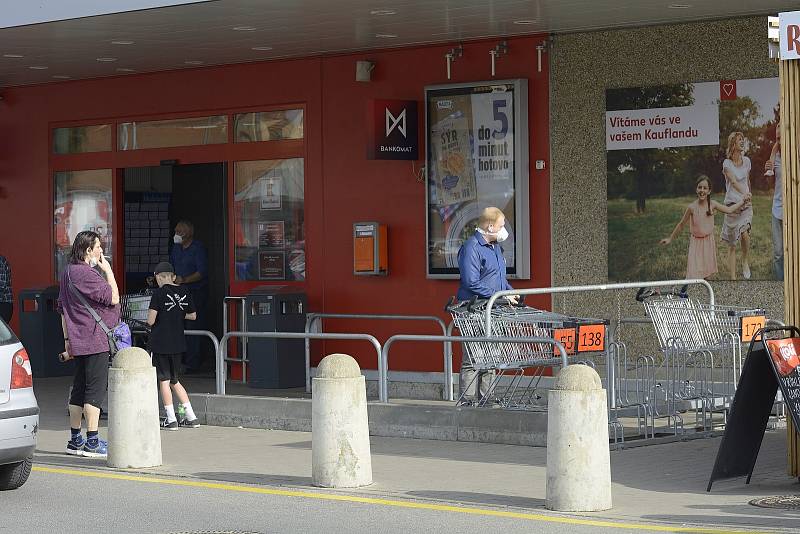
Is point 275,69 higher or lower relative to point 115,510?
higher

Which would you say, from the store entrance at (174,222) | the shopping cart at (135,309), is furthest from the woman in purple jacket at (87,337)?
the store entrance at (174,222)

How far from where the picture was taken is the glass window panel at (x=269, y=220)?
18.7m

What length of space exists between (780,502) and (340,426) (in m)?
A: 3.00

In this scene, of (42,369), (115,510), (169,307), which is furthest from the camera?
(42,369)

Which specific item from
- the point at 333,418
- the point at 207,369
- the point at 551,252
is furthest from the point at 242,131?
the point at 333,418

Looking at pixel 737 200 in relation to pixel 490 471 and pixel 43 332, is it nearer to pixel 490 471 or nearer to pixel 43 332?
pixel 490 471

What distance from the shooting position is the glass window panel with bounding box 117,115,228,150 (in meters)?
19.4

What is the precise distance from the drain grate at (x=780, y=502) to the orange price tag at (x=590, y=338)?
276cm

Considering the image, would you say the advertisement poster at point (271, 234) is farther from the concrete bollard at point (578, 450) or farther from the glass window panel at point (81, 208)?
the concrete bollard at point (578, 450)

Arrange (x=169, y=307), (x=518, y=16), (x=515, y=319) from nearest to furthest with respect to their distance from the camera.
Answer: (x=515, y=319), (x=169, y=307), (x=518, y=16)

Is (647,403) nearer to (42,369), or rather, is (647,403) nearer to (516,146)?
(516,146)

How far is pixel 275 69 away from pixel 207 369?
14.0 feet

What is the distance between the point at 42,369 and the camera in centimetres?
1992

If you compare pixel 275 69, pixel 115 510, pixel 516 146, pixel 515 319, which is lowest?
pixel 115 510
